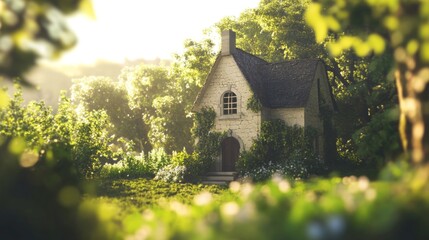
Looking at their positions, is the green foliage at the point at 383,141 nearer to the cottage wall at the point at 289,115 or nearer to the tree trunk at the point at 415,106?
the tree trunk at the point at 415,106

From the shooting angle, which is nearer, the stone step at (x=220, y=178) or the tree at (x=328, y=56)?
the stone step at (x=220, y=178)

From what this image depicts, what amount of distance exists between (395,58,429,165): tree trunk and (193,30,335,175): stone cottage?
15.2 m

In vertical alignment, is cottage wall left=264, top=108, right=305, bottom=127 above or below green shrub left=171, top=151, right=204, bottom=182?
above

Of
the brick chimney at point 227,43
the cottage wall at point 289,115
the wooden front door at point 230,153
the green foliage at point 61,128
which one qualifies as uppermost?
the brick chimney at point 227,43

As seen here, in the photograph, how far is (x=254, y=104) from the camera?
2145 cm

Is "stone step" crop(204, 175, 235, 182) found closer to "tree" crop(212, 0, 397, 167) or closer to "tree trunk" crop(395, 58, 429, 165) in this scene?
"tree" crop(212, 0, 397, 167)

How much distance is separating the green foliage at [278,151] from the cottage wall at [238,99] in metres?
0.70

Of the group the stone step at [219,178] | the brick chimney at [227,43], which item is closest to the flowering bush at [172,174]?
the stone step at [219,178]

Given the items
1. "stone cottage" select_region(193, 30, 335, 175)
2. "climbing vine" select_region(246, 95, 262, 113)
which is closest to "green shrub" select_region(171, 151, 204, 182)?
"stone cottage" select_region(193, 30, 335, 175)

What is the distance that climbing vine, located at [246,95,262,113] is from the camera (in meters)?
21.4

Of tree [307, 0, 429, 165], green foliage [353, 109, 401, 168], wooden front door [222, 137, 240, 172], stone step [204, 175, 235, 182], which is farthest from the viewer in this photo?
wooden front door [222, 137, 240, 172]

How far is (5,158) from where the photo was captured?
470 cm

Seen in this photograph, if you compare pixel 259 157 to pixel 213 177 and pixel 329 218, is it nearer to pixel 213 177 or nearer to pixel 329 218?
Answer: pixel 213 177

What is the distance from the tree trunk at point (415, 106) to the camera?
4.72 m
